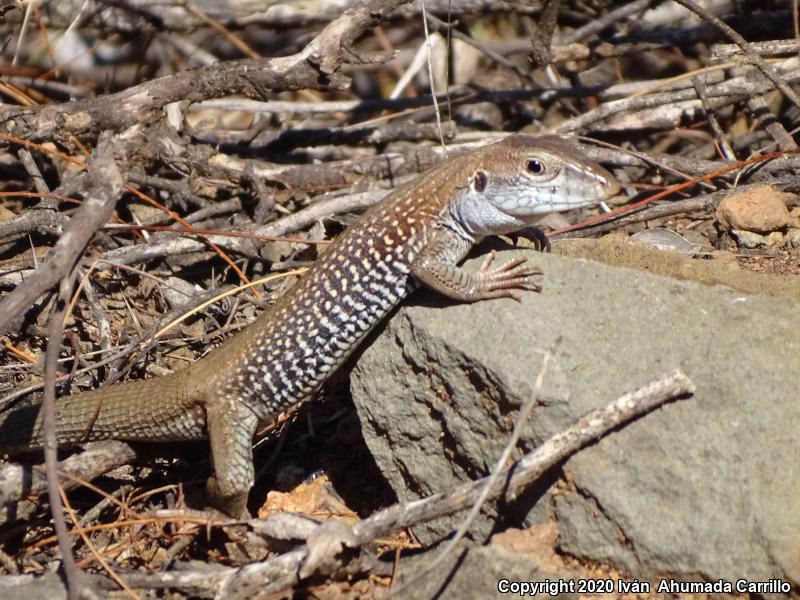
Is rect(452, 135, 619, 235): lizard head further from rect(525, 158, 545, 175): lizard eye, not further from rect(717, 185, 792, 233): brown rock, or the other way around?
rect(717, 185, 792, 233): brown rock

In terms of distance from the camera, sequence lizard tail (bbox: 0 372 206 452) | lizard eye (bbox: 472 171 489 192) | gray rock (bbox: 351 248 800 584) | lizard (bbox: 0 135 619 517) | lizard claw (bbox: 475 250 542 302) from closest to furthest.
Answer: gray rock (bbox: 351 248 800 584) < lizard claw (bbox: 475 250 542 302) < lizard (bbox: 0 135 619 517) < lizard eye (bbox: 472 171 489 192) < lizard tail (bbox: 0 372 206 452)

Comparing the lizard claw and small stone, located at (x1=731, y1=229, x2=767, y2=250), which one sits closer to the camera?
the lizard claw

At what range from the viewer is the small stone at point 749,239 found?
4984 mm

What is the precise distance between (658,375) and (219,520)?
2.02 m

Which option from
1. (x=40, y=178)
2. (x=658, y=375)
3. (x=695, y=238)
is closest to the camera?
(x=658, y=375)

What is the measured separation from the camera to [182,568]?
12.2 feet

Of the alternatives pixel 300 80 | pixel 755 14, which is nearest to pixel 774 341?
pixel 300 80

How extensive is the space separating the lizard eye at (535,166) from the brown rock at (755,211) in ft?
5.36

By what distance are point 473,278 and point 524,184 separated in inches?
19.1

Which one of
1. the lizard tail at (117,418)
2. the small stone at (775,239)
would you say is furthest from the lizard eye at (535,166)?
the lizard tail at (117,418)

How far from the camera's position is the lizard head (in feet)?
12.9

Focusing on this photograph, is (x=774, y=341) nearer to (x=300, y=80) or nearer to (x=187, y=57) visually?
(x=300, y=80)

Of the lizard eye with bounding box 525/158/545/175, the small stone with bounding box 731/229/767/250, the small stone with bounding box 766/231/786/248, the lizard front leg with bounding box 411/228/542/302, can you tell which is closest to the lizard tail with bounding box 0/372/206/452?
the lizard front leg with bounding box 411/228/542/302

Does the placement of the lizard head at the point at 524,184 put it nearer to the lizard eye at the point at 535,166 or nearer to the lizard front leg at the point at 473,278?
the lizard eye at the point at 535,166
